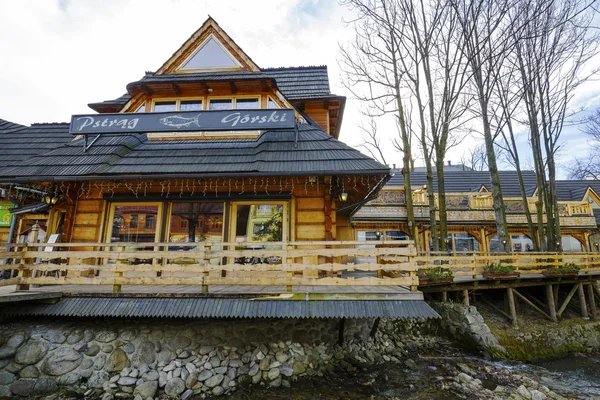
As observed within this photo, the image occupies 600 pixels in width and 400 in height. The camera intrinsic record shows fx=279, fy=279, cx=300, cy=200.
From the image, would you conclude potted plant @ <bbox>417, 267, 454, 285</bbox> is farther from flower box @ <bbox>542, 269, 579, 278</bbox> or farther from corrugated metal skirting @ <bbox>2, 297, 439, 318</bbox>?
flower box @ <bbox>542, 269, 579, 278</bbox>

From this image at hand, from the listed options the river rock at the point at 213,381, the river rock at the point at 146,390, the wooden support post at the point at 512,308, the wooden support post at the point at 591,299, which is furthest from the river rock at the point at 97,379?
the wooden support post at the point at 591,299

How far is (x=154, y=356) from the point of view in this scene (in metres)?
5.07

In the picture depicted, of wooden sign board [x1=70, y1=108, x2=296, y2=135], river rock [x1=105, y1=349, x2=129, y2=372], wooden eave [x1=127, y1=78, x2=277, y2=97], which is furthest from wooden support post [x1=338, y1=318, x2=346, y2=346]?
wooden eave [x1=127, y1=78, x2=277, y2=97]

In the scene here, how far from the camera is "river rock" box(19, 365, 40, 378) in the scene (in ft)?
15.4

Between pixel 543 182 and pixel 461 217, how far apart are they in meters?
3.88

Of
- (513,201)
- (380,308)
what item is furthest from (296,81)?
(513,201)

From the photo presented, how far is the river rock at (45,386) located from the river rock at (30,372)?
125 millimetres

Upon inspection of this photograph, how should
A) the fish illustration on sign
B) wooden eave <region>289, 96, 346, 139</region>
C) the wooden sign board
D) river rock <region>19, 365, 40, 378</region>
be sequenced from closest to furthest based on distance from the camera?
river rock <region>19, 365, 40, 378</region> → the wooden sign board → the fish illustration on sign → wooden eave <region>289, 96, 346, 139</region>

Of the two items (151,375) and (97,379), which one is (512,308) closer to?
(151,375)

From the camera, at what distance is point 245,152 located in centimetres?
731

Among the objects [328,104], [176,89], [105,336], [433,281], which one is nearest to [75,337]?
[105,336]

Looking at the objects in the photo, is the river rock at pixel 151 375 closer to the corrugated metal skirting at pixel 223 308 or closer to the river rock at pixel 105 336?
the river rock at pixel 105 336

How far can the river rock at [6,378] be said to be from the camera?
4582 millimetres

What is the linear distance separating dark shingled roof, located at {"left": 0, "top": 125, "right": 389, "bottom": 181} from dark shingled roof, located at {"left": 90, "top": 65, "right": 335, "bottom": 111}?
5.70 feet
